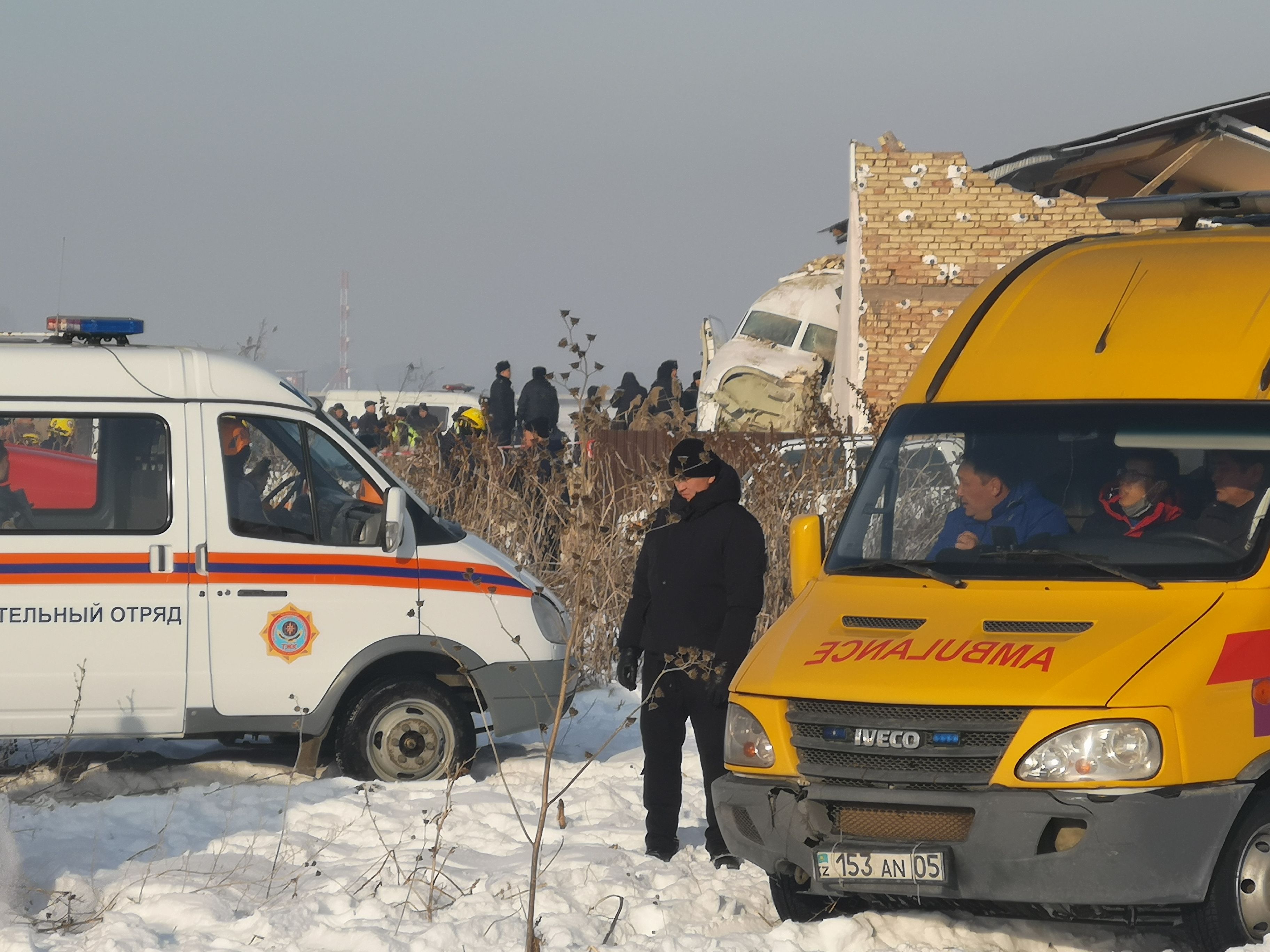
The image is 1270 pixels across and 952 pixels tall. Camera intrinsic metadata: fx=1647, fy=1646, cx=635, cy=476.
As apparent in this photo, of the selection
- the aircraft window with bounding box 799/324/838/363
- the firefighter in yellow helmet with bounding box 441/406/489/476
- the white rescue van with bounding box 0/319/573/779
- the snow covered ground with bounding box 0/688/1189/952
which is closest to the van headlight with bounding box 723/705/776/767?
the snow covered ground with bounding box 0/688/1189/952

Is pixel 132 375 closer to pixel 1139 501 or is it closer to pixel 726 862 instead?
pixel 726 862

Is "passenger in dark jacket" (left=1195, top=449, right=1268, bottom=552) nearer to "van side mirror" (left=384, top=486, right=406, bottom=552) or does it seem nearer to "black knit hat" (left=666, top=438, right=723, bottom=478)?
"black knit hat" (left=666, top=438, right=723, bottom=478)

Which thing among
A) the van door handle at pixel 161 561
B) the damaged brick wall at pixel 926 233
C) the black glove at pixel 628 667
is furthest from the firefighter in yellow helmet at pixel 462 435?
the damaged brick wall at pixel 926 233

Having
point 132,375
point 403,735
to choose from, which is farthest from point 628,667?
point 132,375

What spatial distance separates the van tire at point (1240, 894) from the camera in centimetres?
520

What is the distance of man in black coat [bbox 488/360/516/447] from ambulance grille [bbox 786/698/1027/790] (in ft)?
46.3

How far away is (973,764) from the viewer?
5.18 metres

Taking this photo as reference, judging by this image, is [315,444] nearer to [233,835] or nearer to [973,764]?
[233,835]

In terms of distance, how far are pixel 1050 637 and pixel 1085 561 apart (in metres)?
0.52

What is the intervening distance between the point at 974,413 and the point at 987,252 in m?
16.5

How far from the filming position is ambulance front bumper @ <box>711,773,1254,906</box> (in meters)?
5.01

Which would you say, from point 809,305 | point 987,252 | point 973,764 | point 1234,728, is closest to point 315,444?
point 973,764

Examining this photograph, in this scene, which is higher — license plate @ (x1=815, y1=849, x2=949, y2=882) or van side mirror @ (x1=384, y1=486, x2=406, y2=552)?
van side mirror @ (x1=384, y1=486, x2=406, y2=552)

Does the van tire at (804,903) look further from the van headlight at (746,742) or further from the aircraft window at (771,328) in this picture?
the aircraft window at (771,328)
